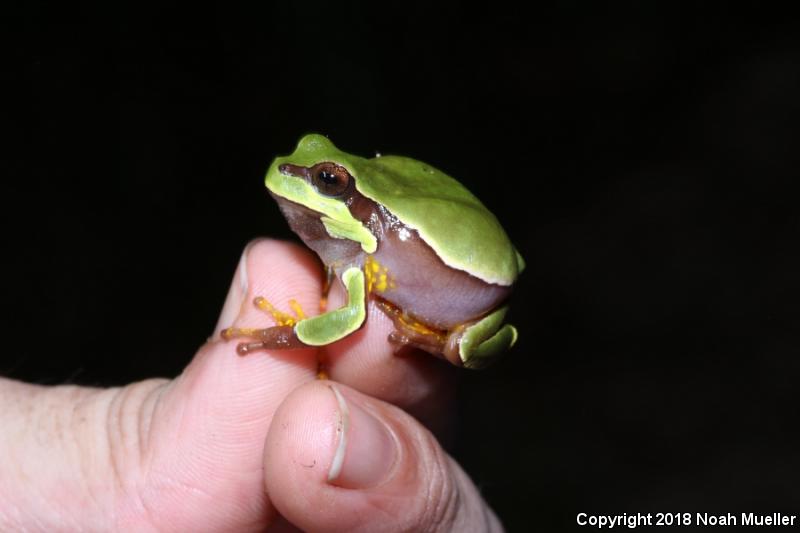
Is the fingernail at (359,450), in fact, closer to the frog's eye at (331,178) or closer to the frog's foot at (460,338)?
the frog's foot at (460,338)

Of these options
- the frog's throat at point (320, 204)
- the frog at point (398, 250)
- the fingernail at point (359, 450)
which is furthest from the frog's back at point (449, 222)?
the fingernail at point (359, 450)

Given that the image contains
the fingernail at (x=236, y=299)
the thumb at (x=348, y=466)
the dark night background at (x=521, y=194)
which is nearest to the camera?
the thumb at (x=348, y=466)

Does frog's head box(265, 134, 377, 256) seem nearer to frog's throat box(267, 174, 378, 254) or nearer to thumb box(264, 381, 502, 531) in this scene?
frog's throat box(267, 174, 378, 254)

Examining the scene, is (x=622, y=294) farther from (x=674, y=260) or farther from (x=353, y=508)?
(x=353, y=508)

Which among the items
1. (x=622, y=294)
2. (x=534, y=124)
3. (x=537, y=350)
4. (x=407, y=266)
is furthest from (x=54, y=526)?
(x=534, y=124)

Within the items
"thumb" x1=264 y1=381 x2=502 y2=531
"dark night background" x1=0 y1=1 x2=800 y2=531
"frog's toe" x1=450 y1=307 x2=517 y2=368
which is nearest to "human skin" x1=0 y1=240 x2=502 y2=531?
"thumb" x1=264 y1=381 x2=502 y2=531
